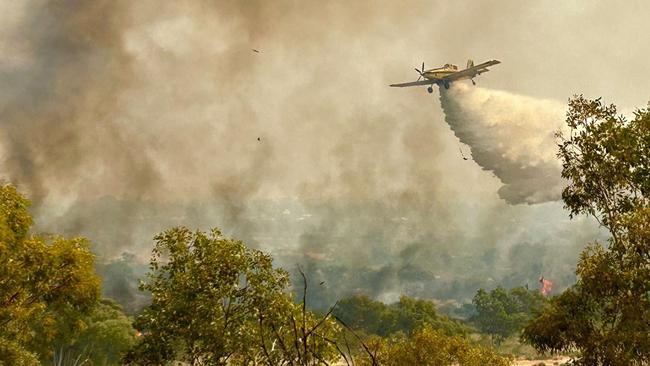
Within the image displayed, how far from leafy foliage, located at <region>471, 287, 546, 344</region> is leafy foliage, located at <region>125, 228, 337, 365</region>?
130586 millimetres

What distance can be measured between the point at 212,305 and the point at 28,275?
29.8ft

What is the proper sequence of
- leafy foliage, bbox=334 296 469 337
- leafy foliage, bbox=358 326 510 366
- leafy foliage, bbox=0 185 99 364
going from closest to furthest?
leafy foliage, bbox=0 185 99 364
leafy foliage, bbox=358 326 510 366
leafy foliage, bbox=334 296 469 337

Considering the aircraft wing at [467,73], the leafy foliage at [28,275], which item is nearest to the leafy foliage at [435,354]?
the leafy foliage at [28,275]

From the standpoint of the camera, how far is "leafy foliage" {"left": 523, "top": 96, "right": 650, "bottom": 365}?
17.7 m

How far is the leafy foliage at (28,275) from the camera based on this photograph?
22453 mm

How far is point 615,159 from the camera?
67.6 feet

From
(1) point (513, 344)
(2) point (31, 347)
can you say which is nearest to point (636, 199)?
(2) point (31, 347)

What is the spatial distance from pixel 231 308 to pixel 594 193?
56.0 ft

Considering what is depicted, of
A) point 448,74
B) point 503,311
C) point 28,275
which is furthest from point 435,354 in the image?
point 503,311

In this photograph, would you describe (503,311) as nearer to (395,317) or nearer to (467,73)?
(395,317)

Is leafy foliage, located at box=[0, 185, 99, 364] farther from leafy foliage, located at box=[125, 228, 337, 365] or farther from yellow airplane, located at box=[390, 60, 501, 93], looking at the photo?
yellow airplane, located at box=[390, 60, 501, 93]

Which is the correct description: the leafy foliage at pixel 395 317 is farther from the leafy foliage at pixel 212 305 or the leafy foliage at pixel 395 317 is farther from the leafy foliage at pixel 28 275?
the leafy foliage at pixel 28 275

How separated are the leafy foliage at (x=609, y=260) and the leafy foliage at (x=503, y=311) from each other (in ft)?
419

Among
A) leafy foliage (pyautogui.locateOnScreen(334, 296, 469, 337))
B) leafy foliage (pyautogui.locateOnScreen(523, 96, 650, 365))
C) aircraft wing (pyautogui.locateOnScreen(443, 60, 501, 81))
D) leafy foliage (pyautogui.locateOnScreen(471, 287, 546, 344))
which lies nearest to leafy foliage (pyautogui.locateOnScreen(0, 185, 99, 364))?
leafy foliage (pyautogui.locateOnScreen(523, 96, 650, 365))
